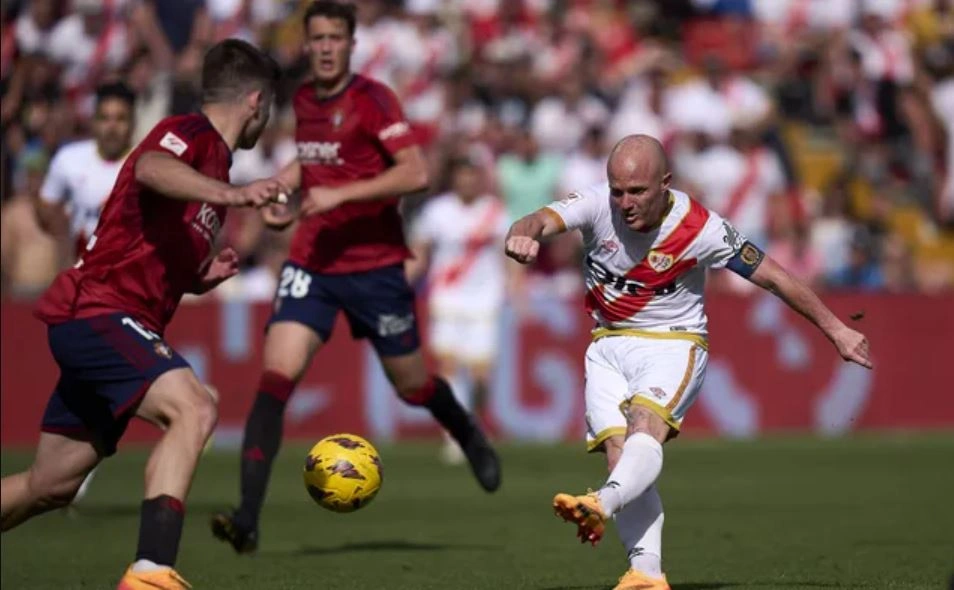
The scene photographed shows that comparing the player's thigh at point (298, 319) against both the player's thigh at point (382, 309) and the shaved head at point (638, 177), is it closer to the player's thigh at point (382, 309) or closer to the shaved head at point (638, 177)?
the player's thigh at point (382, 309)

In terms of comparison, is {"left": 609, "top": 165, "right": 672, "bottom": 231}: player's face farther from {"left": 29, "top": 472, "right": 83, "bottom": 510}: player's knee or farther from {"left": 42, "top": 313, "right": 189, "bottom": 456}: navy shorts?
{"left": 29, "top": 472, "right": 83, "bottom": 510}: player's knee

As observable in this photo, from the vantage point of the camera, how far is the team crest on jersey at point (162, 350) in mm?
7863

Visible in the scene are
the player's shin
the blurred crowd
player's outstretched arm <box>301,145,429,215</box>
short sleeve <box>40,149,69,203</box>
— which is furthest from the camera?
the blurred crowd

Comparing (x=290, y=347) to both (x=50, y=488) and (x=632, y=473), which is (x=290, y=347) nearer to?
(x=50, y=488)

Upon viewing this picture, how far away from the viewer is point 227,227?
19969 mm

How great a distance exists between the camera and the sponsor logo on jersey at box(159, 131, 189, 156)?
7.95 meters

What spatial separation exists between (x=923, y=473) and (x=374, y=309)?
6.63 meters

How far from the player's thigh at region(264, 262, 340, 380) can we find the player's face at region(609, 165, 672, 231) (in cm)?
313

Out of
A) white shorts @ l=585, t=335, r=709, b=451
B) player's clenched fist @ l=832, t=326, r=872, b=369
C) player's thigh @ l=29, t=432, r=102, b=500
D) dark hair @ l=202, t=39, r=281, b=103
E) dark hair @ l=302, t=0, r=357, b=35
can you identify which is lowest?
player's thigh @ l=29, t=432, r=102, b=500

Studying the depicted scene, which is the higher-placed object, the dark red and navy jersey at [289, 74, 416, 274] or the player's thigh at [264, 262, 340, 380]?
the dark red and navy jersey at [289, 74, 416, 274]

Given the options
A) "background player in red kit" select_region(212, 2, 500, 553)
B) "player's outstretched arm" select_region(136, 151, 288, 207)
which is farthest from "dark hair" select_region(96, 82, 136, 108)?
"player's outstretched arm" select_region(136, 151, 288, 207)

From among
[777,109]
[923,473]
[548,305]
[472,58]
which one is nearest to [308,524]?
[923,473]

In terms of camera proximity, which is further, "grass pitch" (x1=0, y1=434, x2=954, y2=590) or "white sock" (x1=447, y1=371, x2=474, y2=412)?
"white sock" (x1=447, y1=371, x2=474, y2=412)

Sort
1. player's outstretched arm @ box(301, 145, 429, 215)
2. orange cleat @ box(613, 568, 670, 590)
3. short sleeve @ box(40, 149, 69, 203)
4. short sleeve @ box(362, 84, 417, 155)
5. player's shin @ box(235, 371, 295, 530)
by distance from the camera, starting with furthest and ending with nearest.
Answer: short sleeve @ box(40, 149, 69, 203) → short sleeve @ box(362, 84, 417, 155) → player's outstretched arm @ box(301, 145, 429, 215) → player's shin @ box(235, 371, 295, 530) → orange cleat @ box(613, 568, 670, 590)
